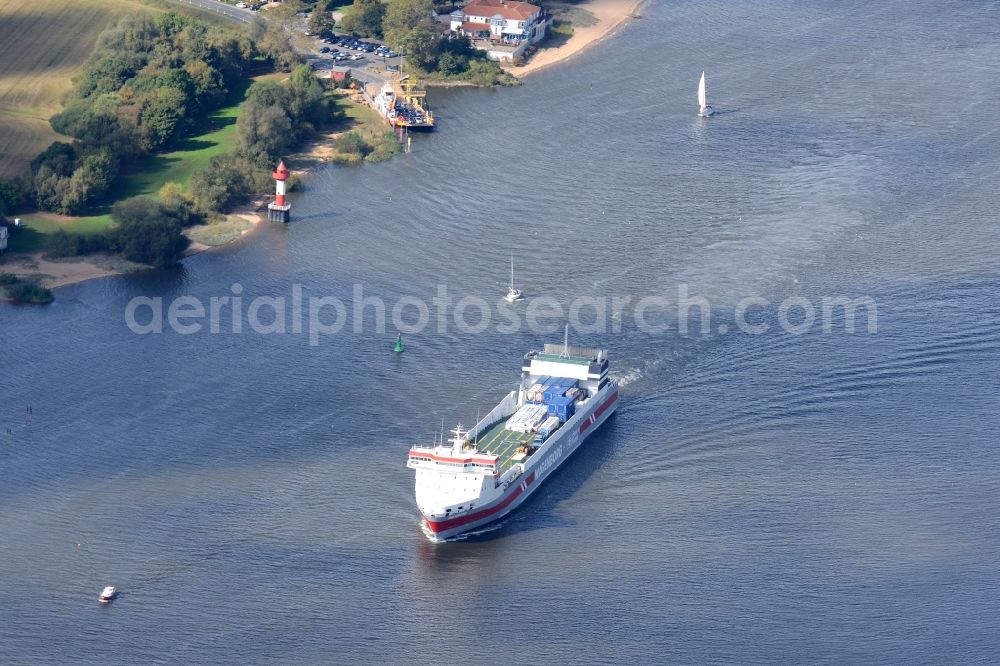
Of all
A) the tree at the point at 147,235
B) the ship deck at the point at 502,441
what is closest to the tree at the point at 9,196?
the tree at the point at 147,235

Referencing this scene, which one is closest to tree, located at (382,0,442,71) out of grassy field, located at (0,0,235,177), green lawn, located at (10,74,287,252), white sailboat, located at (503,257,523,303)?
green lawn, located at (10,74,287,252)

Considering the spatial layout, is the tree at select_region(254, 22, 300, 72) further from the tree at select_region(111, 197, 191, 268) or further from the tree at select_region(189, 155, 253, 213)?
the tree at select_region(111, 197, 191, 268)

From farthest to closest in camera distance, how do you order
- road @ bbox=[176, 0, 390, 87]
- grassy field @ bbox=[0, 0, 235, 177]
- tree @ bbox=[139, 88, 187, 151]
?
road @ bbox=[176, 0, 390, 87] → tree @ bbox=[139, 88, 187, 151] → grassy field @ bbox=[0, 0, 235, 177]

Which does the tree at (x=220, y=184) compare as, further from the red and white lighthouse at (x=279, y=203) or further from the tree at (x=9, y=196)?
the tree at (x=9, y=196)

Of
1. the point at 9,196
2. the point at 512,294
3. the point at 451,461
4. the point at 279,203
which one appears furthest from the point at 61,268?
the point at 451,461

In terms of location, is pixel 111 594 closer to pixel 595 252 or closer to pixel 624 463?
pixel 624 463

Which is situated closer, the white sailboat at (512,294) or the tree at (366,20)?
the white sailboat at (512,294)

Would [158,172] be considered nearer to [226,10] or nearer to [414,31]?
[414,31]
